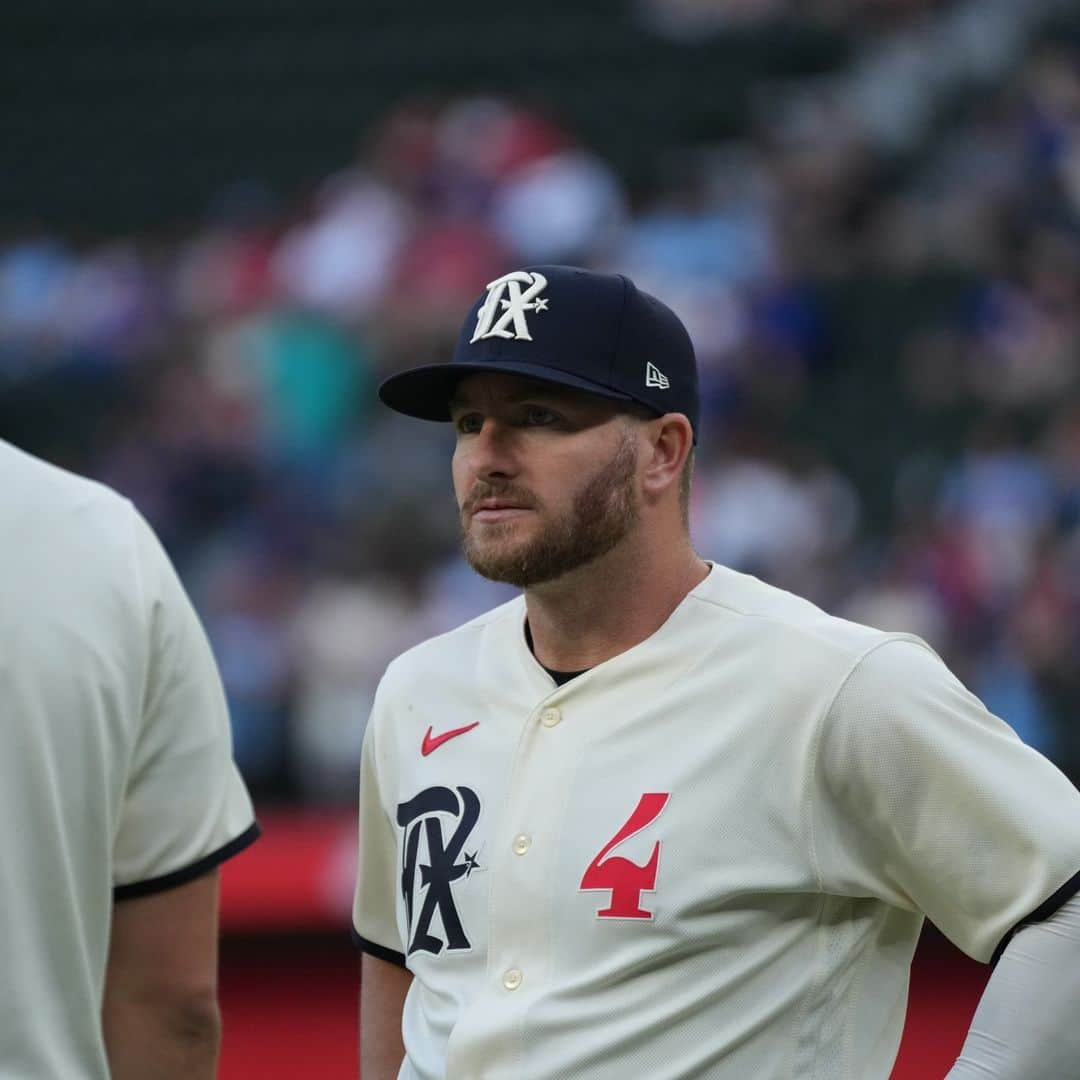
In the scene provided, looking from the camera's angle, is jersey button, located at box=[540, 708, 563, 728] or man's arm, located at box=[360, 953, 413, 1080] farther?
man's arm, located at box=[360, 953, 413, 1080]

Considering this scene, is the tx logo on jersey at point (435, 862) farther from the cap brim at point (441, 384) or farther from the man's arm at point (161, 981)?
the cap brim at point (441, 384)

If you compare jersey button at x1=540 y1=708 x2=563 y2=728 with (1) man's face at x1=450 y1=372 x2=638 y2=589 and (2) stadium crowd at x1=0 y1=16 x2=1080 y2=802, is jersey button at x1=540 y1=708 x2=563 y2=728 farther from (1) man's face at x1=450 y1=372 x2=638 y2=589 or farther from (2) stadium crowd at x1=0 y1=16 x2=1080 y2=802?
(2) stadium crowd at x1=0 y1=16 x2=1080 y2=802

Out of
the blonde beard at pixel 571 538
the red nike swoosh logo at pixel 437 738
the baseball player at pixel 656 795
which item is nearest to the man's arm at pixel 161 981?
the baseball player at pixel 656 795

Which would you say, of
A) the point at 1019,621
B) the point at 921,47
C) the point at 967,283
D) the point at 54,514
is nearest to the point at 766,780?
the point at 54,514

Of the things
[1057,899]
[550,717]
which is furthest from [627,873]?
[1057,899]

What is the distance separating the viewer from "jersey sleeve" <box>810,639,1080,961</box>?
265 cm

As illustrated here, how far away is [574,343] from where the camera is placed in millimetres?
2939

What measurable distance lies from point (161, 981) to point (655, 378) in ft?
3.71

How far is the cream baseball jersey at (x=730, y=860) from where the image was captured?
2.68 m

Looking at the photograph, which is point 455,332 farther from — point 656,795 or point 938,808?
point 938,808

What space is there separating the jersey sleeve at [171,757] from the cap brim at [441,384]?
0.61 m

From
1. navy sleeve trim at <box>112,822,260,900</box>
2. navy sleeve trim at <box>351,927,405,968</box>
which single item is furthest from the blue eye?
navy sleeve trim at <box>351,927,405,968</box>

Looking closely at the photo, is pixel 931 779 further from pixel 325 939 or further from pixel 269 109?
pixel 269 109

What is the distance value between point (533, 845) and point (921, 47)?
1066 centimetres
